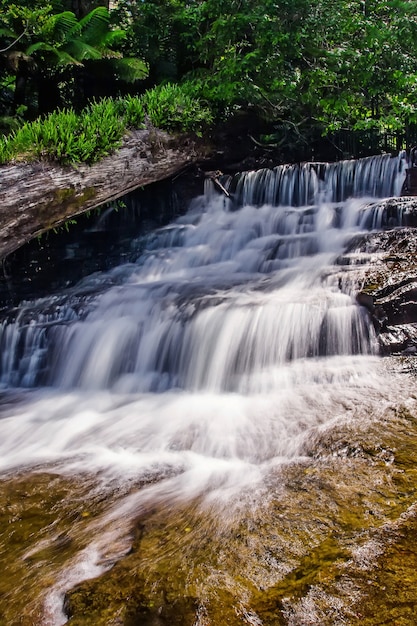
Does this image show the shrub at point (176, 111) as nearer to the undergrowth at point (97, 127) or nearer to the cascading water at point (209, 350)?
the undergrowth at point (97, 127)

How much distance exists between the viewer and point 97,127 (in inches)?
271

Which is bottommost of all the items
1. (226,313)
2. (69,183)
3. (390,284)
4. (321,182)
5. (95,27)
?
(226,313)

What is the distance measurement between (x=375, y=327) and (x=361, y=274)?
36.6 inches

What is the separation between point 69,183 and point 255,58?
15.1 ft

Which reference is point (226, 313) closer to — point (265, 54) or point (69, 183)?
point (69, 183)

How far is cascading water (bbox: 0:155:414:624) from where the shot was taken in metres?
3.45

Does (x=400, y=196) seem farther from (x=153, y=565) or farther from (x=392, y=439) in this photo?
(x=153, y=565)

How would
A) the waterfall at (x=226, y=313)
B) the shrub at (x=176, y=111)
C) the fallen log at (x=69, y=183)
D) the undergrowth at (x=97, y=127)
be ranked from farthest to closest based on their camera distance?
1. the shrub at (x=176, y=111)
2. the undergrowth at (x=97, y=127)
3. the fallen log at (x=69, y=183)
4. the waterfall at (x=226, y=313)

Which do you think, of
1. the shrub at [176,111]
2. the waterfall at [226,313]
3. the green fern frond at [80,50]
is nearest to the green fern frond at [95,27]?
the green fern frond at [80,50]

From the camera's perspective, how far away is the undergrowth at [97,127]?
6004 millimetres

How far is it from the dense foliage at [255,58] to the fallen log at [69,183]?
64 centimetres

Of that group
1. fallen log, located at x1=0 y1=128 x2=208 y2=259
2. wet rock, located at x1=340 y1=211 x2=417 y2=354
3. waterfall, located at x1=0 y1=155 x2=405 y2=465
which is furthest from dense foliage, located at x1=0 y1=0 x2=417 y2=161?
wet rock, located at x1=340 y1=211 x2=417 y2=354

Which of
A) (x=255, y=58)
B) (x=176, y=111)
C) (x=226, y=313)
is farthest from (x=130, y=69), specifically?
(x=226, y=313)

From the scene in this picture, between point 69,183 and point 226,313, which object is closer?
point 226,313
